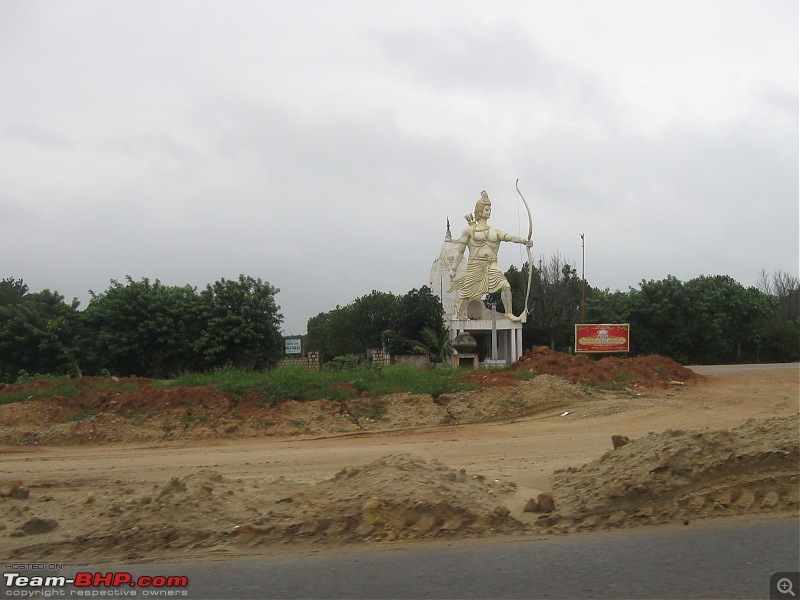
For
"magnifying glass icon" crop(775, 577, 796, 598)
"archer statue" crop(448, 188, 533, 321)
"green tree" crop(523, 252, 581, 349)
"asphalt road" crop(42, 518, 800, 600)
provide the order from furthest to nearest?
"green tree" crop(523, 252, 581, 349), "archer statue" crop(448, 188, 533, 321), "asphalt road" crop(42, 518, 800, 600), "magnifying glass icon" crop(775, 577, 796, 598)

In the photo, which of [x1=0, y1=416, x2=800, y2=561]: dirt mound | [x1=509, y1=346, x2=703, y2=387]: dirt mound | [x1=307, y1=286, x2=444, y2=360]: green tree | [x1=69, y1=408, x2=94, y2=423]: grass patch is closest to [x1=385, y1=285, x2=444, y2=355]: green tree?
[x1=307, y1=286, x2=444, y2=360]: green tree

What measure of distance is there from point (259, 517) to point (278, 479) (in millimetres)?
2141

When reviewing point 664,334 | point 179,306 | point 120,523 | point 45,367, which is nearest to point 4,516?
point 120,523

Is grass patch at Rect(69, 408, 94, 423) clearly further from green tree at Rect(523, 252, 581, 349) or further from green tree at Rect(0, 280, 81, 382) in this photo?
green tree at Rect(523, 252, 581, 349)

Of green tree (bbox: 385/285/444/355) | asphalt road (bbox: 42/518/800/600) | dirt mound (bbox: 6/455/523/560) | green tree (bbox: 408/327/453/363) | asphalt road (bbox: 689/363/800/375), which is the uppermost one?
green tree (bbox: 385/285/444/355)

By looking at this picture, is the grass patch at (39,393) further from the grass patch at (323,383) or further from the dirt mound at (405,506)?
the dirt mound at (405,506)

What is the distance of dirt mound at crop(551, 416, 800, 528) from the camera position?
672cm

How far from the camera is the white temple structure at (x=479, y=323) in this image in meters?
33.0

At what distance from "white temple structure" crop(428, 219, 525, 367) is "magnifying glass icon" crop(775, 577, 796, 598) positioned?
2439 centimetres

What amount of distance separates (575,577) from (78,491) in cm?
682

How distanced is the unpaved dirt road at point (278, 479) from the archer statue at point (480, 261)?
1615 cm

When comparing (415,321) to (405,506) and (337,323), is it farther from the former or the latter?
(405,506)

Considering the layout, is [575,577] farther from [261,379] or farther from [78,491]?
[261,379]

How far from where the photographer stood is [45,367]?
26.5 metres
